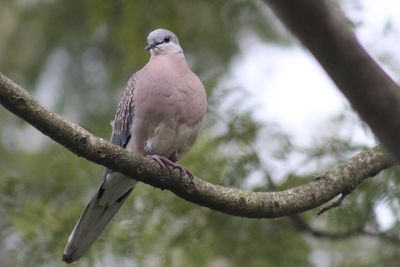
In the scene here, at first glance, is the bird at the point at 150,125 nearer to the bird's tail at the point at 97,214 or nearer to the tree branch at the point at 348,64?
the bird's tail at the point at 97,214

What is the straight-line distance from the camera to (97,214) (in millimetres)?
3553

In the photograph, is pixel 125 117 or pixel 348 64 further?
pixel 125 117

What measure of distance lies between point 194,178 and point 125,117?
1.17 metres

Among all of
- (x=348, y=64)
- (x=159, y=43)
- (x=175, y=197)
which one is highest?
(x=159, y=43)

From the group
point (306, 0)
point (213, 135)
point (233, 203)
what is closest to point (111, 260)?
point (213, 135)

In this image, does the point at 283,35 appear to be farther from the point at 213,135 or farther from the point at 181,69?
the point at 181,69

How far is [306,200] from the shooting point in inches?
109

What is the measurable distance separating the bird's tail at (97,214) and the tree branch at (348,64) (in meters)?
2.54

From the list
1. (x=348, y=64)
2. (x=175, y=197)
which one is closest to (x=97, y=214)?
(x=175, y=197)

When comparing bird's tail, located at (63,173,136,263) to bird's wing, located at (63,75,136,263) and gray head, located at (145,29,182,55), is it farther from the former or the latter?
gray head, located at (145,29,182,55)

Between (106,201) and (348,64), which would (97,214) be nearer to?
(106,201)

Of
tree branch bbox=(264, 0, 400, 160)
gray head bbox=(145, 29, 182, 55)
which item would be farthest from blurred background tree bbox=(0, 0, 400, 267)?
tree branch bbox=(264, 0, 400, 160)

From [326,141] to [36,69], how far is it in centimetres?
245

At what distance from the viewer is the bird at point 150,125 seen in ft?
11.1
